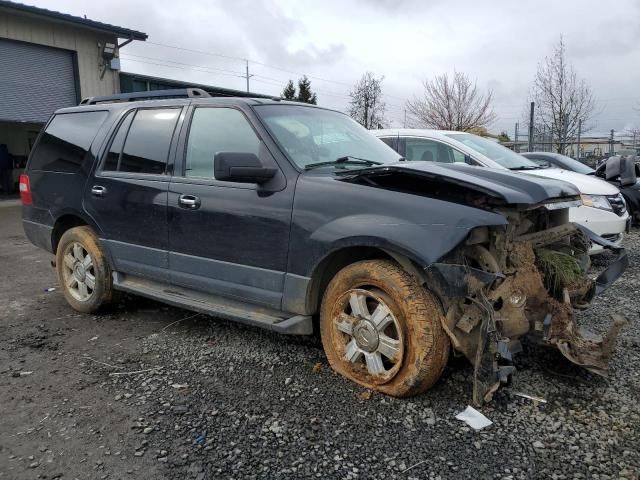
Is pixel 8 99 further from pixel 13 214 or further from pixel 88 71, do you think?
pixel 13 214

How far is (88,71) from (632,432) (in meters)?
16.8

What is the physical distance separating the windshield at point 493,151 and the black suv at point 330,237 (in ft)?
10.7

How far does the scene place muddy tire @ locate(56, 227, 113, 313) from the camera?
15.0 feet

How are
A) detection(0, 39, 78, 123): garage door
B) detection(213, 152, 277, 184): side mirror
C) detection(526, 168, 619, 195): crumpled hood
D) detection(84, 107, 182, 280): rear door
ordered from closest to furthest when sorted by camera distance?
detection(213, 152, 277, 184): side mirror < detection(84, 107, 182, 280): rear door < detection(526, 168, 619, 195): crumpled hood < detection(0, 39, 78, 123): garage door

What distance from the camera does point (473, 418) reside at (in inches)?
110

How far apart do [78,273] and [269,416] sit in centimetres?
285

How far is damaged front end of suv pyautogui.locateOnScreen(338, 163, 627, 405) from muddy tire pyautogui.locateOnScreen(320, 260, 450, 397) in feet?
0.37

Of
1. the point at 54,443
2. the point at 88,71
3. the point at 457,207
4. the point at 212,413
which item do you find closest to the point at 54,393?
the point at 54,443

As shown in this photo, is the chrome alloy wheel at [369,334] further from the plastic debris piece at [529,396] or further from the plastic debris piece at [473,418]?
the plastic debris piece at [529,396]

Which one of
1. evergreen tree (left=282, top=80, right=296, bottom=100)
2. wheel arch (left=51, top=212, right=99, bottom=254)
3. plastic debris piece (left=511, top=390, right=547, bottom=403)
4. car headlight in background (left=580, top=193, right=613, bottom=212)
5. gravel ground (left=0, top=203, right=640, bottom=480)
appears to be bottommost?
gravel ground (left=0, top=203, right=640, bottom=480)

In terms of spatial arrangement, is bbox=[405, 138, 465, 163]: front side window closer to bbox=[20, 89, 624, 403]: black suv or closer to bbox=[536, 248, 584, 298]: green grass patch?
bbox=[20, 89, 624, 403]: black suv

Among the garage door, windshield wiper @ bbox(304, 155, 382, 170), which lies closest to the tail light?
windshield wiper @ bbox(304, 155, 382, 170)

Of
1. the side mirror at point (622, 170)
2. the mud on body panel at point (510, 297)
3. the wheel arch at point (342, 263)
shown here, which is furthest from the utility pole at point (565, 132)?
the wheel arch at point (342, 263)

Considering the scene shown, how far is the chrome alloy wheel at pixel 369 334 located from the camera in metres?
3.01
